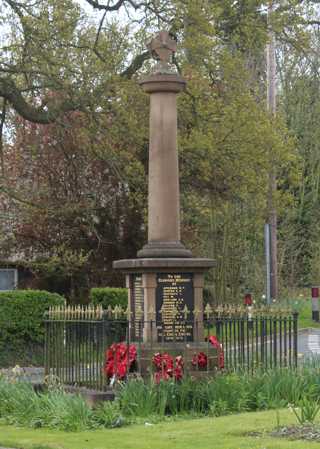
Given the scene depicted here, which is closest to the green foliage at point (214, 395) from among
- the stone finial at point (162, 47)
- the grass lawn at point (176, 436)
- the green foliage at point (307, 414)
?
the grass lawn at point (176, 436)

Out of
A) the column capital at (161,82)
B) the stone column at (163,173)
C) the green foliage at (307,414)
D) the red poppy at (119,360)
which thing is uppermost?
the column capital at (161,82)

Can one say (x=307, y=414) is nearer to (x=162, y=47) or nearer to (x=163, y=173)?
(x=163, y=173)

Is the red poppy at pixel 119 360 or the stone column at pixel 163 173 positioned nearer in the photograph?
the red poppy at pixel 119 360

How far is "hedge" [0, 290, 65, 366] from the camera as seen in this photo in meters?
23.8

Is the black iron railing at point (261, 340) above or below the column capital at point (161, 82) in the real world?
below

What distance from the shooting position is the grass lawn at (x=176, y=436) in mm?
10938

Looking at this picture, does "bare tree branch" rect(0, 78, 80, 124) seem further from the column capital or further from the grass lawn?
the grass lawn

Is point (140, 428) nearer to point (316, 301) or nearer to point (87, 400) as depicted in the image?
point (87, 400)

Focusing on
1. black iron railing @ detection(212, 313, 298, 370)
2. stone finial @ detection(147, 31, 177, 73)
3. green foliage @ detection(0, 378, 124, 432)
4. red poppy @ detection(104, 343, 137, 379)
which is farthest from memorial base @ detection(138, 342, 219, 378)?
stone finial @ detection(147, 31, 177, 73)

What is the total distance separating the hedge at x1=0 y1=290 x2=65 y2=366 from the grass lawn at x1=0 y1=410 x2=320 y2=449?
1045 centimetres

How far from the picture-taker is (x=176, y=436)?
463 inches

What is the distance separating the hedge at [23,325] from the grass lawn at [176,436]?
10446 millimetres

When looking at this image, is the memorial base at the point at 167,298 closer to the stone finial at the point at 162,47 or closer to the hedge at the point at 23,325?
the stone finial at the point at 162,47

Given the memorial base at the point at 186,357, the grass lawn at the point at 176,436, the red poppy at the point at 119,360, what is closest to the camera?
the grass lawn at the point at 176,436
